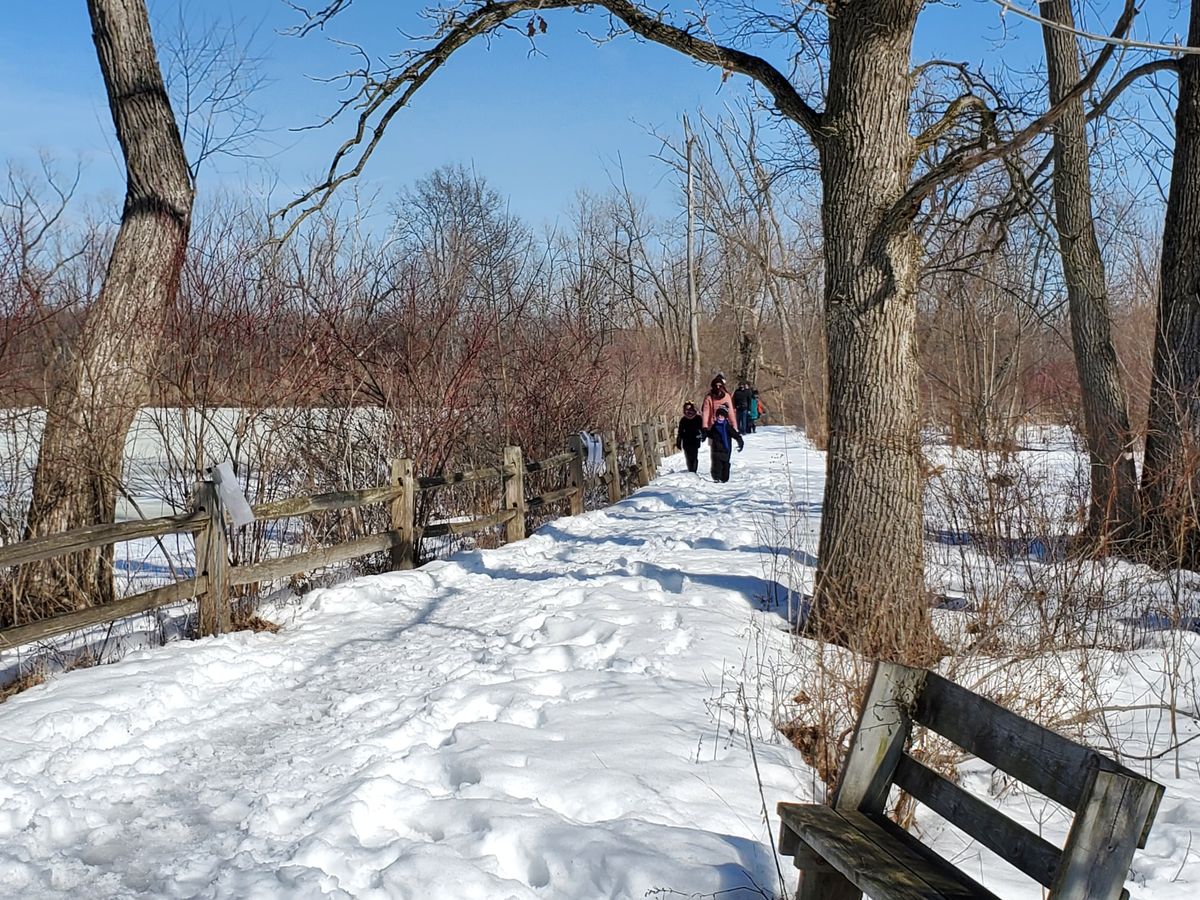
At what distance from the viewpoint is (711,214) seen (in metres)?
36.8

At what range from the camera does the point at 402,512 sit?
8.81 m

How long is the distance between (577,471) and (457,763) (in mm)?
9775

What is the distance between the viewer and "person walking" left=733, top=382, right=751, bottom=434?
30.7 metres

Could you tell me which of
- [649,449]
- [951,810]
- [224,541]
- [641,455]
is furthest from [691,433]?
[951,810]

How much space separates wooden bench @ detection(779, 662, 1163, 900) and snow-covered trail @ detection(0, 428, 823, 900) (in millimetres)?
357

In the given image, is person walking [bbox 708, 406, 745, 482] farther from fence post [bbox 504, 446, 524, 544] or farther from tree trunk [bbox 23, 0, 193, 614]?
tree trunk [bbox 23, 0, 193, 614]

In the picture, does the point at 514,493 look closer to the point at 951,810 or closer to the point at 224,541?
the point at 224,541

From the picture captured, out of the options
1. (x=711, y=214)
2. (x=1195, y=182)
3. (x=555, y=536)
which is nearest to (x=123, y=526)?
(x=555, y=536)

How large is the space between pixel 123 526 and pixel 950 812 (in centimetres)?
469

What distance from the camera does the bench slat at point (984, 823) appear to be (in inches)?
101

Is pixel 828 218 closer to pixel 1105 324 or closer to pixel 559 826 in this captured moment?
pixel 559 826

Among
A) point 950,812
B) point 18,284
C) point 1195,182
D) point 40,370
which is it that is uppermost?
point 1195,182

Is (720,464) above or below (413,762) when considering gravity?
above

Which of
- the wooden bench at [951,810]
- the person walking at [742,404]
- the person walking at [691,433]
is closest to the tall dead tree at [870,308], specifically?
the wooden bench at [951,810]
